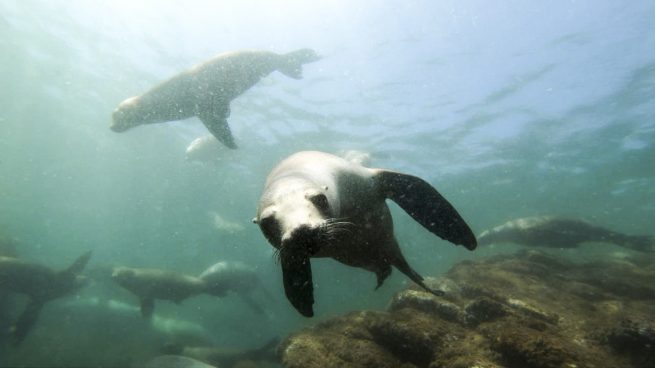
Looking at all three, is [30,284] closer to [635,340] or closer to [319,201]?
[319,201]

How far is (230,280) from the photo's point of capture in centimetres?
1730

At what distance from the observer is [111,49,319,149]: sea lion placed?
8.18 metres

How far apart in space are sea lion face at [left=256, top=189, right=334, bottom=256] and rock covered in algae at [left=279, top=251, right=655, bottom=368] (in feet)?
7.96

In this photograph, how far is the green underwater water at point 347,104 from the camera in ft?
44.1

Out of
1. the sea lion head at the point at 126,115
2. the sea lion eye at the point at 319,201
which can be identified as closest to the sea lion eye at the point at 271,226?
the sea lion eye at the point at 319,201

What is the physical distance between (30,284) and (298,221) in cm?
1512

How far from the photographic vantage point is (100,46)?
1809cm

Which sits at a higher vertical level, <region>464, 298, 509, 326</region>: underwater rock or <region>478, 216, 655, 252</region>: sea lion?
<region>478, 216, 655, 252</region>: sea lion

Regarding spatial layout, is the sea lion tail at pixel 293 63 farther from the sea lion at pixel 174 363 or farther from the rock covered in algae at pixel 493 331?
the sea lion at pixel 174 363

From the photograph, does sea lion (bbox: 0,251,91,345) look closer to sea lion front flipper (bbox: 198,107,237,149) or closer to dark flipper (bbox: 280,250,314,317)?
sea lion front flipper (bbox: 198,107,237,149)

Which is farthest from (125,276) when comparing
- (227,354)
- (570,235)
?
(570,235)

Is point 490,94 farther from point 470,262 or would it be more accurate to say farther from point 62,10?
point 62,10

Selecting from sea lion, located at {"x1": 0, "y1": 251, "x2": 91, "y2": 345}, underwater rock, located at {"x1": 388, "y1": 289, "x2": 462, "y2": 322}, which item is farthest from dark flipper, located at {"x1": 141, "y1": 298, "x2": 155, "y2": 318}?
underwater rock, located at {"x1": 388, "y1": 289, "x2": 462, "y2": 322}

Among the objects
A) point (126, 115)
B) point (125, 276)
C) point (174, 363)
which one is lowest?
point (174, 363)
